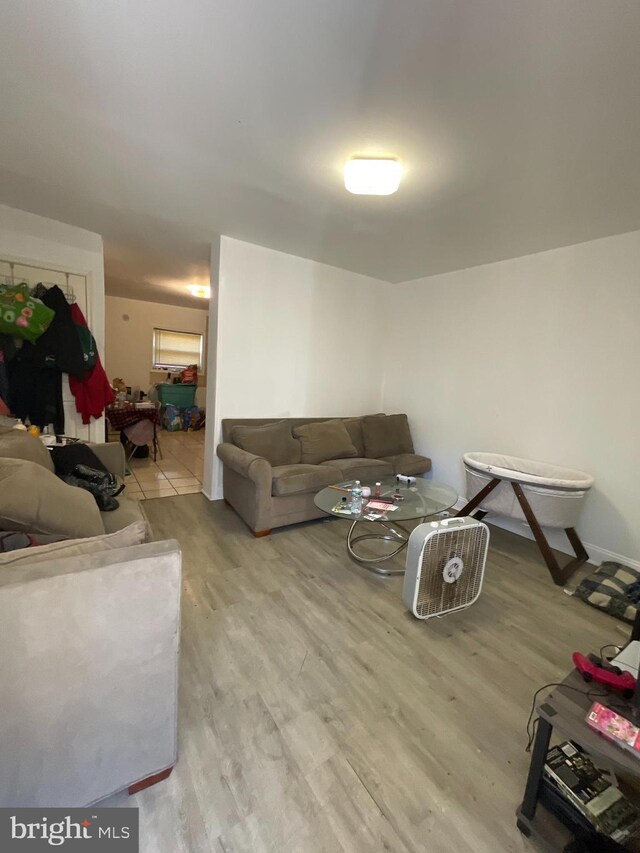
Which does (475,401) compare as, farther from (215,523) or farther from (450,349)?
(215,523)

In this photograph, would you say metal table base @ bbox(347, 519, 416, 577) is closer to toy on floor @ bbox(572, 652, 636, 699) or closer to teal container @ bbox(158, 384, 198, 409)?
toy on floor @ bbox(572, 652, 636, 699)

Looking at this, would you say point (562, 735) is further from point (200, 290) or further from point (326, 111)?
point (200, 290)

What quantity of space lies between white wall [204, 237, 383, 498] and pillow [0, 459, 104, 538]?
1.96m

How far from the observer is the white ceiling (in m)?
1.15

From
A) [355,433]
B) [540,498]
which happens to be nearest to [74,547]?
[540,498]

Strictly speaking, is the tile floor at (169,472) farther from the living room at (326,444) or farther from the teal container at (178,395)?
the teal container at (178,395)

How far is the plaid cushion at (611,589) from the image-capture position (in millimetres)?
2107

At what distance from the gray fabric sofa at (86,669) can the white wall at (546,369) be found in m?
3.06

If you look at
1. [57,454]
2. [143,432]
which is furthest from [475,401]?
[143,432]

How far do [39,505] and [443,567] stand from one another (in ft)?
5.96

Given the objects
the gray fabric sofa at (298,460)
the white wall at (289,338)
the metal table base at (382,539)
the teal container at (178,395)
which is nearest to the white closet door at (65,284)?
the white wall at (289,338)

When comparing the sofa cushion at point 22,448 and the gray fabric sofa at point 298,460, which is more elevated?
the sofa cushion at point 22,448

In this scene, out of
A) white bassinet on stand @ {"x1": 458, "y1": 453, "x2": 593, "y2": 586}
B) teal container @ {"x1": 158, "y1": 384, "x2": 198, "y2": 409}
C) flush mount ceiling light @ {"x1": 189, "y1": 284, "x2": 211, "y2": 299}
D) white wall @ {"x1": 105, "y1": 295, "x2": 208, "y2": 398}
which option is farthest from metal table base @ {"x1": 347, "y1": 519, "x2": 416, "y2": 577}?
white wall @ {"x1": 105, "y1": 295, "x2": 208, "y2": 398}

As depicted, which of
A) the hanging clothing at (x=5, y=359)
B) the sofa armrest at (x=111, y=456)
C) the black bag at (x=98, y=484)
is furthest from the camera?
the hanging clothing at (x=5, y=359)
